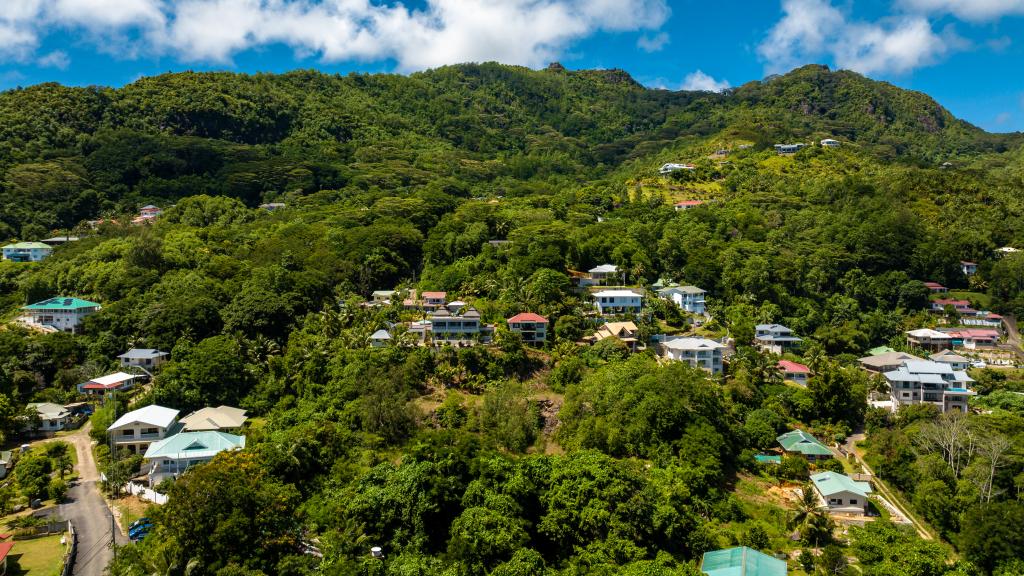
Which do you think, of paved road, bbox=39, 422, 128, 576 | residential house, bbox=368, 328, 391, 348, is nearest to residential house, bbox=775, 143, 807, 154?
residential house, bbox=368, 328, 391, 348

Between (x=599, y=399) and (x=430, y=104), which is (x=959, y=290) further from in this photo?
(x=430, y=104)

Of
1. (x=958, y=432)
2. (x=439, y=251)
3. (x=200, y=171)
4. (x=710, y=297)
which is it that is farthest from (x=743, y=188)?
(x=200, y=171)

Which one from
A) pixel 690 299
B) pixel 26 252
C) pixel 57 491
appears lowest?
pixel 57 491

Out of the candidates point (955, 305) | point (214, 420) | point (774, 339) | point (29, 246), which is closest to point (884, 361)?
point (774, 339)

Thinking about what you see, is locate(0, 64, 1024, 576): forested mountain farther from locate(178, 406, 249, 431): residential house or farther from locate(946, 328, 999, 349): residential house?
locate(946, 328, 999, 349): residential house

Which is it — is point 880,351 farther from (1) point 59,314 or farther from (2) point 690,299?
(1) point 59,314

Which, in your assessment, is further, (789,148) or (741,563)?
(789,148)

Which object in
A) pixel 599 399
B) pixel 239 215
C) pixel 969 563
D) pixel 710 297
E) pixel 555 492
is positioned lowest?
pixel 969 563
